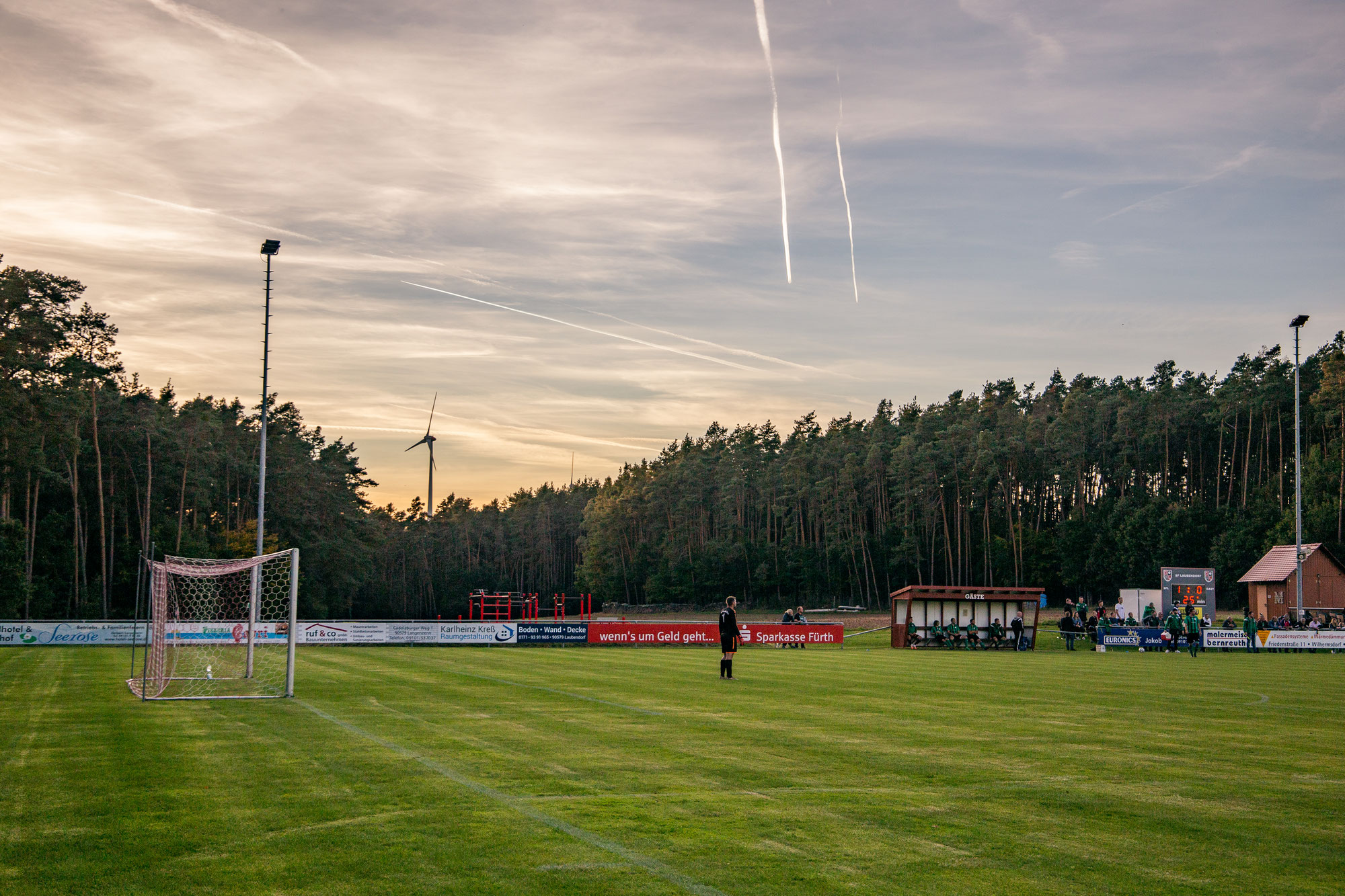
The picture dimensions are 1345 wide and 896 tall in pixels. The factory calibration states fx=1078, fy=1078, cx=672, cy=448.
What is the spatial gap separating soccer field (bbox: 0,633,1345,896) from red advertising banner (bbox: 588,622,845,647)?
25568 millimetres

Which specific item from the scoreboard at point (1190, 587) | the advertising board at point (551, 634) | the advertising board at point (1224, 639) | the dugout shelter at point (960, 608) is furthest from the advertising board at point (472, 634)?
the scoreboard at point (1190, 587)

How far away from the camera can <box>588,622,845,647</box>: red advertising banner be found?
155 feet

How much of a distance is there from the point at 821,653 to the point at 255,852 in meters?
34.7

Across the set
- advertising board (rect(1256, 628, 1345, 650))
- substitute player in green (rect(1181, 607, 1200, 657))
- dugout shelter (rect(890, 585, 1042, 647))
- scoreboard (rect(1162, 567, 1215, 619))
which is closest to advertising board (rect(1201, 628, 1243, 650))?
advertising board (rect(1256, 628, 1345, 650))

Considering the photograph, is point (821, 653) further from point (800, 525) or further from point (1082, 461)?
point (800, 525)

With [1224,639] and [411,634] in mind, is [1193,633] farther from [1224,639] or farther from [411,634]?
[411,634]

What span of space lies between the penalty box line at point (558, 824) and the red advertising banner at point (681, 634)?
33174 millimetres

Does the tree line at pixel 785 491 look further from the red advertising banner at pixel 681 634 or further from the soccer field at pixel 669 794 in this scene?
the soccer field at pixel 669 794

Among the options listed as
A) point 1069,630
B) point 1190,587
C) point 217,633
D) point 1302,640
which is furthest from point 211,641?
point 1190,587

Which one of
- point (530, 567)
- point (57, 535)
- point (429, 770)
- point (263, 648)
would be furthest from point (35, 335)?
point (530, 567)

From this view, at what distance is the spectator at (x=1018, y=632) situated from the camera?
4531 cm

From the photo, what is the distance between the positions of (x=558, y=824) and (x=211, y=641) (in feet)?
119

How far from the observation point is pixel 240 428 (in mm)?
98938

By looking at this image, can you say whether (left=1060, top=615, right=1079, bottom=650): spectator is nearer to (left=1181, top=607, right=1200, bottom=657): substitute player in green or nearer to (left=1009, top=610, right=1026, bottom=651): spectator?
(left=1009, top=610, right=1026, bottom=651): spectator
